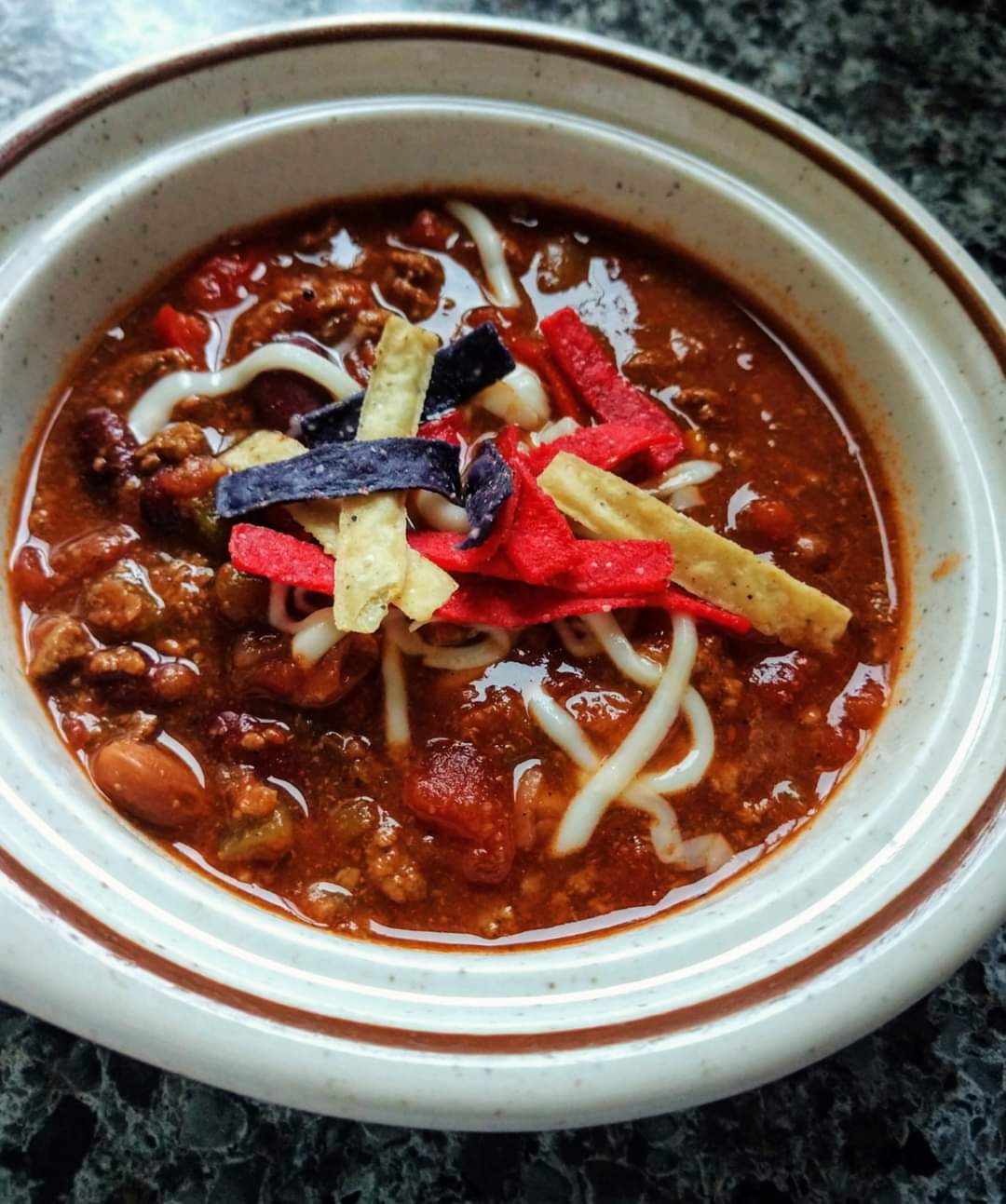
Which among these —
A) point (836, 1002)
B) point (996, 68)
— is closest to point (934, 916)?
point (836, 1002)

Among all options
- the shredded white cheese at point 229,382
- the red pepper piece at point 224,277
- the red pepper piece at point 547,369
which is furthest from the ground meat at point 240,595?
the red pepper piece at point 547,369

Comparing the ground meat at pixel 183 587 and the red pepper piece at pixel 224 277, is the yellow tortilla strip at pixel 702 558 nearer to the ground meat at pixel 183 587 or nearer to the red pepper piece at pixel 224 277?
the ground meat at pixel 183 587

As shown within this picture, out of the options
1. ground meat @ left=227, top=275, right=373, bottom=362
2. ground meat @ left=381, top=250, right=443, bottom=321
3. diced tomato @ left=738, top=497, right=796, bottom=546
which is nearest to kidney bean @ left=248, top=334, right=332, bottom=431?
ground meat @ left=227, top=275, right=373, bottom=362

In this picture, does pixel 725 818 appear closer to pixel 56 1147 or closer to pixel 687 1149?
pixel 687 1149

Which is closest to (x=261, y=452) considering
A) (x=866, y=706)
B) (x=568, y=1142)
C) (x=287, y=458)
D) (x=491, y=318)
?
(x=287, y=458)

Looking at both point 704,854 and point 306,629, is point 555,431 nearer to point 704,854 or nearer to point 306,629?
point 306,629

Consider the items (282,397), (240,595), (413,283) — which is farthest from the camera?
(413,283)
